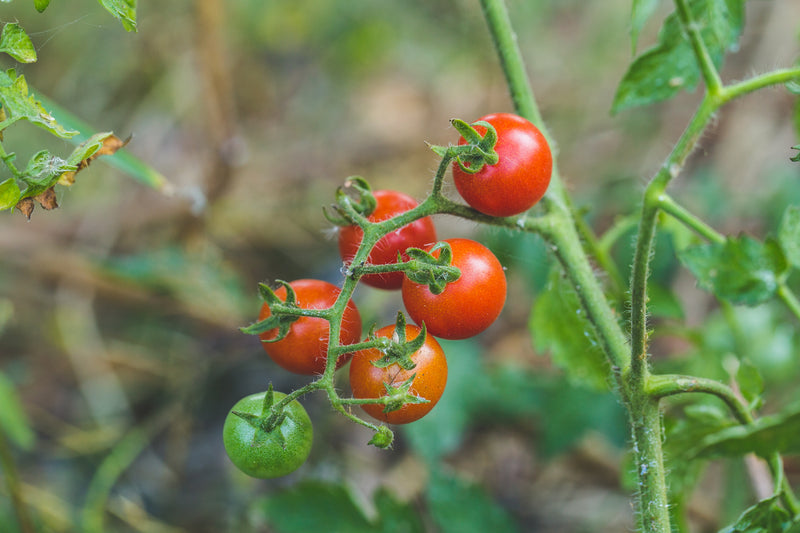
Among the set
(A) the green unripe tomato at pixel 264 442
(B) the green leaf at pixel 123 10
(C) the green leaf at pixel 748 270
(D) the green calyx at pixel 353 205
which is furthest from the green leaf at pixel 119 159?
(C) the green leaf at pixel 748 270

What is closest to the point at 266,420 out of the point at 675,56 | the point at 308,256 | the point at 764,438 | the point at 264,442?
the point at 264,442

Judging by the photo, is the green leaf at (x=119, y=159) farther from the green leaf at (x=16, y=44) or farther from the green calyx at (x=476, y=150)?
the green calyx at (x=476, y=150)

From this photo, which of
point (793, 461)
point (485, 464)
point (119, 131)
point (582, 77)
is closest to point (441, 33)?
point (582, 77)

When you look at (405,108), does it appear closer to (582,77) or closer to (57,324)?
(582,77)

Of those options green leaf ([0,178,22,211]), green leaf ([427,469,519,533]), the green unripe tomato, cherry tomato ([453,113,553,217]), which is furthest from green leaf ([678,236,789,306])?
green leaf ([0,178,22,211])

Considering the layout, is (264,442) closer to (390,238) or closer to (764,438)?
(390,238)

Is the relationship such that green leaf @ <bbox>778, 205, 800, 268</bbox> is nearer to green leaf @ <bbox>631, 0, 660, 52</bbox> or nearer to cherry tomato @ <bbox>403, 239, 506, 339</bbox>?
green leaf @ <bbox>631, 0, 660, 52</bbox>
